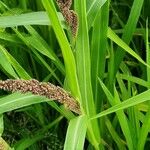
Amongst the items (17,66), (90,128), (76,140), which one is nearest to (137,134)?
(90,128)

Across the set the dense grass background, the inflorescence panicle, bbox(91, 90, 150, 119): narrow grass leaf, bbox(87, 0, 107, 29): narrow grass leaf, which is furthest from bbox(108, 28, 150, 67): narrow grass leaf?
the inflorescence panicle

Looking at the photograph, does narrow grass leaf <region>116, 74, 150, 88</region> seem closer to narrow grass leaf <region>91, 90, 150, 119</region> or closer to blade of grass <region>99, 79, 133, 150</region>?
blade of grass <region>99, 79, 133, 150</region>

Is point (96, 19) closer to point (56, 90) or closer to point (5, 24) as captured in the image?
point (5, 24)

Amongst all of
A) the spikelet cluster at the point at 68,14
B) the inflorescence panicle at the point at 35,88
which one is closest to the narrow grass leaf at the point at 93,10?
the spikelet cluster at the point at 68,14

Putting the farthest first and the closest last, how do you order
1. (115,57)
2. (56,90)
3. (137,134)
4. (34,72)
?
(34,72), (115,57), (137,134), (56,90)

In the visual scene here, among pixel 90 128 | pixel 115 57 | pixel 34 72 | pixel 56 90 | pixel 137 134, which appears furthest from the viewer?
pixel 34 72

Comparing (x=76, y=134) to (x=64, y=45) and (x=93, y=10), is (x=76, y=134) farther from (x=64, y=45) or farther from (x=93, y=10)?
(x=93, y=10)

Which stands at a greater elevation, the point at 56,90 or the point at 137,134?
the point at 56,90

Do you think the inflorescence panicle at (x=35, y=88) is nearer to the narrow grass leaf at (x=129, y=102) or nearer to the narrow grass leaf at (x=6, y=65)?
the narrow grass leaf at (x=129, y=102)
